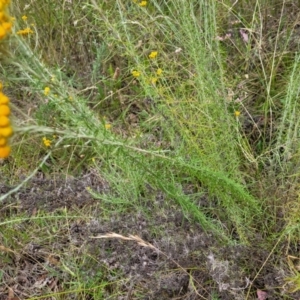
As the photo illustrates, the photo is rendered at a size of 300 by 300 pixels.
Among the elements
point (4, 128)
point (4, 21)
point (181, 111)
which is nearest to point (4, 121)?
point (4, 128)

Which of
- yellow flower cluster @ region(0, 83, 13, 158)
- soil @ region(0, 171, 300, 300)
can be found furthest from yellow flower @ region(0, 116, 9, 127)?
soil @ region(0, 171, 300, 300)

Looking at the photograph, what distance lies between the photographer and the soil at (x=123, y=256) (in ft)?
5.80

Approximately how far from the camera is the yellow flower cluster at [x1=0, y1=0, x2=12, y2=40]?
1.05 meters

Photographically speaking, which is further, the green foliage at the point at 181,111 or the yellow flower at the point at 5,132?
the green foliage at the point at 181,111

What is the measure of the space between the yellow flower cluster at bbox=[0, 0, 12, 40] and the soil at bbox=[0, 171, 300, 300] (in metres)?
0.77

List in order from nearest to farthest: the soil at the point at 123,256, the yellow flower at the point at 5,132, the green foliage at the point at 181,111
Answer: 1. the yellow flower at the point at 5,132
2. the green foliage at the point at 181,111
3. the soil at the point at 123,256

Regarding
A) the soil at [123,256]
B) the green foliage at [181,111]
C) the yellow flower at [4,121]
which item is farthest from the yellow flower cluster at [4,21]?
the soil at [123,256]

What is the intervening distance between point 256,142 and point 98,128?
1051 mm

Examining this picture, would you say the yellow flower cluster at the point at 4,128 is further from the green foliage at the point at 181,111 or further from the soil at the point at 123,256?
the soil at the point at 123,256

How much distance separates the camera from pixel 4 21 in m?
1.09

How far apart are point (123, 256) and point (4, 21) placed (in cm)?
113

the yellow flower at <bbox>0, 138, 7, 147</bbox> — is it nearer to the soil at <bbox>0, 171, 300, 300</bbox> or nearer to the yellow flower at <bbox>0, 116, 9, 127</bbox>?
the yellow flower at <bbox>0, 116, 9, 127</bbox>

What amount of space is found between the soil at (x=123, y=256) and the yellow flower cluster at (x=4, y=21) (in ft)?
2.54

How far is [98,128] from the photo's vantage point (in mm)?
1339
